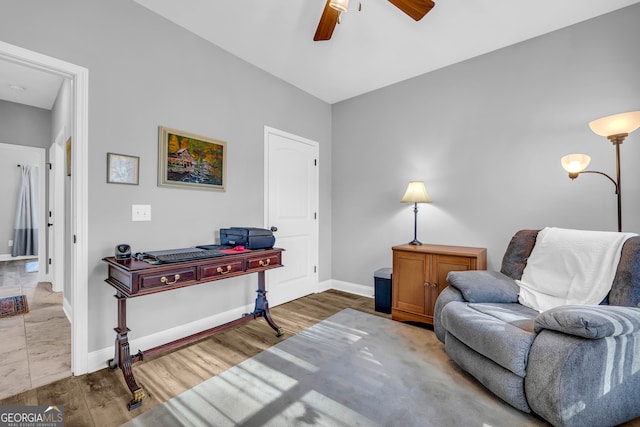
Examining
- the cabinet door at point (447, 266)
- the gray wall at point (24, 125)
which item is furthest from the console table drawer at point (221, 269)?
the gray wall at point (24, 125)

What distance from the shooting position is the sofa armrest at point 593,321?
1.27 m

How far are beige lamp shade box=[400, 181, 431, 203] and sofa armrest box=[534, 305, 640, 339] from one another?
5.53ft

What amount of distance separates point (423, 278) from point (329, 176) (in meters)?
2.03

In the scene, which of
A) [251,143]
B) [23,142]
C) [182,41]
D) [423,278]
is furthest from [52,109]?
[423,278]

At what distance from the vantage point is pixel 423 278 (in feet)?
8.87

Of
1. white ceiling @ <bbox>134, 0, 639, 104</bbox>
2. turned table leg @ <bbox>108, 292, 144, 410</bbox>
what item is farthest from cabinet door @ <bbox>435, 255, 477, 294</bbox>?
turned table leg @ <bbox>108, 292, 144, 410</bbox>

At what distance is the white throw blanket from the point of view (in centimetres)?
178

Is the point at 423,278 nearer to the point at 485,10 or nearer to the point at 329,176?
the point at 329,176

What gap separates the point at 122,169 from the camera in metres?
2.08

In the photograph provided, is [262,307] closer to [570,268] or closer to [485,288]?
[485,288]

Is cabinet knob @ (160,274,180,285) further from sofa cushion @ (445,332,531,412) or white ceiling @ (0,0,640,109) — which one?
white ceiling @ (0,0,640,109)

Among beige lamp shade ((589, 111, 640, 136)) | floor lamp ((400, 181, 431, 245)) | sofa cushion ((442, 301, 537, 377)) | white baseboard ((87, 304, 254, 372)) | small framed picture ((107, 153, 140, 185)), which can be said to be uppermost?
beige lamp shade ((589, 111, 640, 136))

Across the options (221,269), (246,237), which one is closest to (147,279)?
(221,269)

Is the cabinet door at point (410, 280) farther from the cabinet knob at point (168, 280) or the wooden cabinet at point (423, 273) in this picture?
the cabinet knob at point (168, 280)
